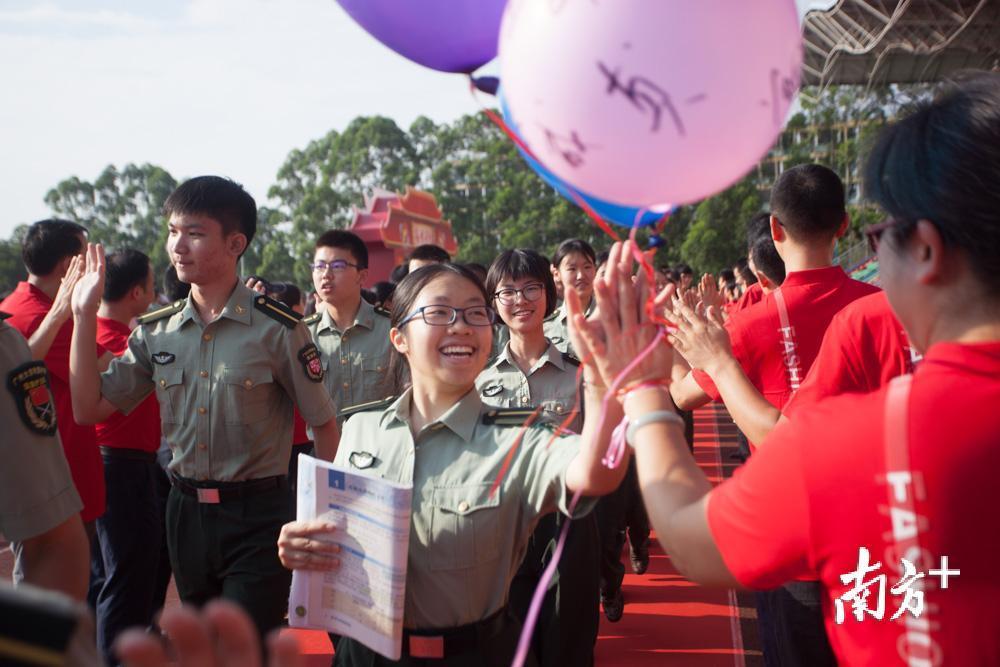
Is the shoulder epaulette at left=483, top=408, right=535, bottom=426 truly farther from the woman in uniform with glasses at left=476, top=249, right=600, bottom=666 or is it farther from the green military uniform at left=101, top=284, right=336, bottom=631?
the green military uniform at left=101, top=284, right=336, bottom=631

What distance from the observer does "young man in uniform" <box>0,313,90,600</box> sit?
6.09 ft

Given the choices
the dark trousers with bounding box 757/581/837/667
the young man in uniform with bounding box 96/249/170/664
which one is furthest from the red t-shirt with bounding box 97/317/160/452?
the dark trousers with bounding box 757/581/837/667

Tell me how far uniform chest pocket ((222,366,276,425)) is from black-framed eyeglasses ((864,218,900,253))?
239 cm

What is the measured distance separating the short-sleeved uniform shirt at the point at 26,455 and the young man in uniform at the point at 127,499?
197cm

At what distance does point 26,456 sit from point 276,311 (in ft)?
4.74

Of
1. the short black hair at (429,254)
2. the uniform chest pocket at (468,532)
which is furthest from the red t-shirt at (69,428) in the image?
the short black hair at (429,254)

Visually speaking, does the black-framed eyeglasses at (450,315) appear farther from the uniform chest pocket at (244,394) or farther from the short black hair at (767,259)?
the short black hair at (767,259)

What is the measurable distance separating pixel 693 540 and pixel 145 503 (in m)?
3.33

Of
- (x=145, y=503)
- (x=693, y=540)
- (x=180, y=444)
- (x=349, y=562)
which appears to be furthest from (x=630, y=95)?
(x=145, y=503)

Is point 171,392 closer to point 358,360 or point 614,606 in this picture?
point 358,360

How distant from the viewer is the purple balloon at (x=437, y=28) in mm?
A: 2004

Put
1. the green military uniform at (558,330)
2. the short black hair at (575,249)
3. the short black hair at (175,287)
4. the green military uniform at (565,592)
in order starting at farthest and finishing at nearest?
1. the short black hair at (175,287)
2. the short black hair at (575,249)
3. the green military uniform at (558,330)
4. the green military uniform at (565,592)

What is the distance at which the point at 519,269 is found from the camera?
13.1 ft

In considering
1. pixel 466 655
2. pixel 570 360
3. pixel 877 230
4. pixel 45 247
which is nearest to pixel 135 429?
pixel 45 247
